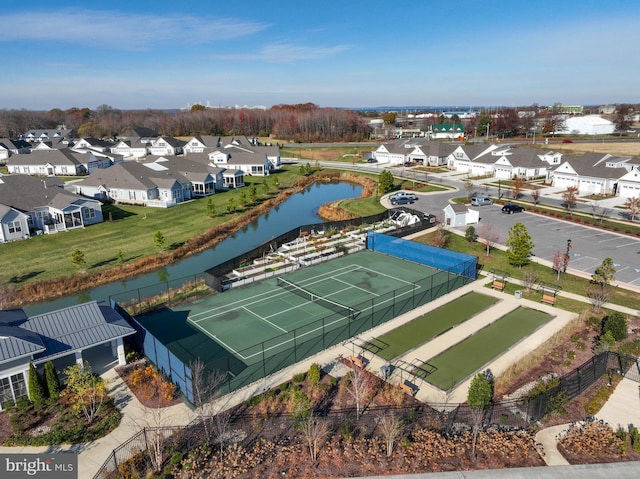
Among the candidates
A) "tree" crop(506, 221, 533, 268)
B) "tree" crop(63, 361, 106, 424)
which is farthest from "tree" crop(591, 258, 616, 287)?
"tree" crop(63, 361, 106, 424)

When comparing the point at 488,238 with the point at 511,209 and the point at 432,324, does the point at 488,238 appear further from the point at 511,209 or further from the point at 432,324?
the point at 432,324

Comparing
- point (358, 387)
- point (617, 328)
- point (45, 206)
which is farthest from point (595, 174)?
point (45, 206)

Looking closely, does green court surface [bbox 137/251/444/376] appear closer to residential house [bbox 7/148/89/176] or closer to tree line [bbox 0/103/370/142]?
residential house [bbox 7/148/89/176]

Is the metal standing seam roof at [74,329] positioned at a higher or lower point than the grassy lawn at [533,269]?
higher

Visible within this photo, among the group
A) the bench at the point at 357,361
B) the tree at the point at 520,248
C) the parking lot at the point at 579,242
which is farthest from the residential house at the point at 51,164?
the bench at the point at 357,361

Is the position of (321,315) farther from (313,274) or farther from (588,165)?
(588,165)

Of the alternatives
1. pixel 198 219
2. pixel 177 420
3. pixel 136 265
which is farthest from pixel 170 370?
pixel 198 219

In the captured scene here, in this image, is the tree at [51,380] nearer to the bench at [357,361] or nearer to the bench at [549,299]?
the bench at [357,361]

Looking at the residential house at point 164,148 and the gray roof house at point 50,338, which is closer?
the gray roof house at point 50,338
